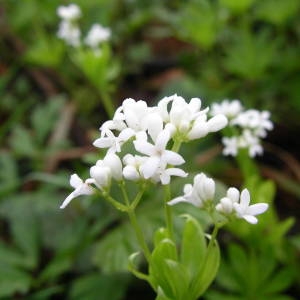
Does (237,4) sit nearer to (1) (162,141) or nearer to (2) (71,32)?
(2) (71,32)

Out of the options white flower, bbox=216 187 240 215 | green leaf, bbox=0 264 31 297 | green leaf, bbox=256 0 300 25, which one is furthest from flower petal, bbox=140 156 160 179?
green leaf, bbox=256 0 300 25

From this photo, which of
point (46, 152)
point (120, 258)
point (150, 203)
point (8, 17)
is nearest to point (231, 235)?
point (150, 203)

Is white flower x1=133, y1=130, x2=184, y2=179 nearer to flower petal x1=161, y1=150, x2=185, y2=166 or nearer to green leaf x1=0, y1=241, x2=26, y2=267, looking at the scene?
flower petal x1=161, y1=150, x2=185, y2=166

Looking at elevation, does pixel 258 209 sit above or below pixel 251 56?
below

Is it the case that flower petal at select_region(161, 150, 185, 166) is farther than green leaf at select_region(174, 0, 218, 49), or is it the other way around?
green leaf at select_region(174, 0, 218, 49)

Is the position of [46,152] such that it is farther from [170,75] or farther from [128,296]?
[170,75]

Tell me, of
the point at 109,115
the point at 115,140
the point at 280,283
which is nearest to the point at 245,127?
the point at 280,283
